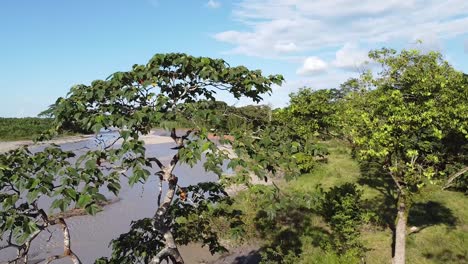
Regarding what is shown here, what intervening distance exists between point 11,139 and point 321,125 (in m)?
60.8

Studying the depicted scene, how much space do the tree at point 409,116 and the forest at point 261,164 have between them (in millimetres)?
46

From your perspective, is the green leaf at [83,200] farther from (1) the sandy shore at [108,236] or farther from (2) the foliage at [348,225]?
(2) the foliage at [348,225]

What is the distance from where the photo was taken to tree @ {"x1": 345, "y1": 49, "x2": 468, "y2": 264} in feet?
32.9

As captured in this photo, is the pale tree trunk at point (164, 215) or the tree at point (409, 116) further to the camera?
the tree at point (409, 116)

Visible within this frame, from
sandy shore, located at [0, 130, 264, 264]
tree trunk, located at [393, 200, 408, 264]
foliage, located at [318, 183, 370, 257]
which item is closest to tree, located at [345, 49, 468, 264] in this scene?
tree trunk, located at [393, 200, 408, 264]

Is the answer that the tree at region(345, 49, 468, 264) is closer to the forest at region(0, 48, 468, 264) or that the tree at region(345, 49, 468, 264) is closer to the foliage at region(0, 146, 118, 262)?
the forest at region(0, 48, 468, 264)

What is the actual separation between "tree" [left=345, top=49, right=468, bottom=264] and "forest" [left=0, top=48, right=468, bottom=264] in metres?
0.05

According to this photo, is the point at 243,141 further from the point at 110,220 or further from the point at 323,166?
the point at 323,166

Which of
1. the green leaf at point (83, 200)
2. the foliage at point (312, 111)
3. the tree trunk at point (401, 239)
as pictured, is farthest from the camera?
the foliage at point (312, 111)

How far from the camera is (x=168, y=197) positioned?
587 cm

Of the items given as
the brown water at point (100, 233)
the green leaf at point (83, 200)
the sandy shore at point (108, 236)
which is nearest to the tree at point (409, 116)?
the sandy shore at point (108, 236)

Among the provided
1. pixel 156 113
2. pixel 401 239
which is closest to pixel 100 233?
pixel 401 239

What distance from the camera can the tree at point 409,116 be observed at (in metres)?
10.0

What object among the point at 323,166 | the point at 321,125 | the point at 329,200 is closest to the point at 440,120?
the point at 321,125
